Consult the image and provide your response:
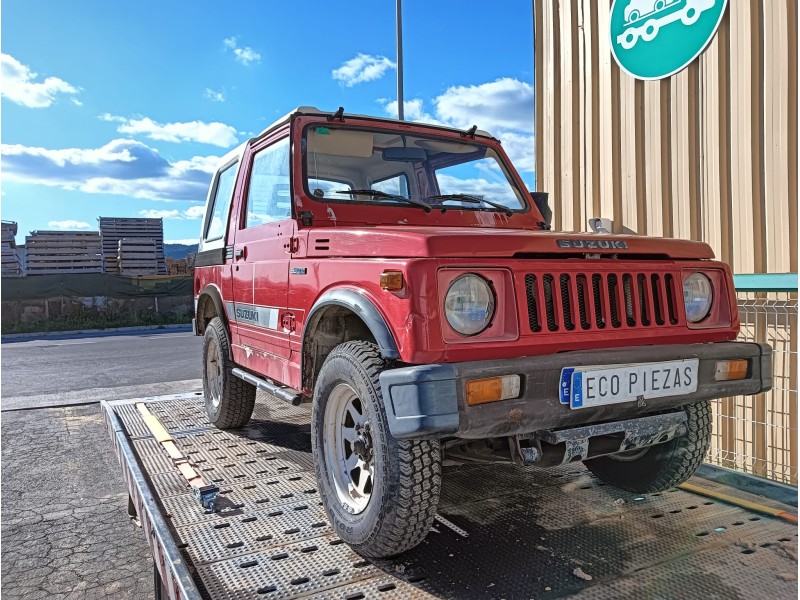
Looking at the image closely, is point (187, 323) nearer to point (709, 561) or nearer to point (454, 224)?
point (454, 224)

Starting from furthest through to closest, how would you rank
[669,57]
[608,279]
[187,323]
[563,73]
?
[187,323]
[563,73]
[669,57]
[608,279]

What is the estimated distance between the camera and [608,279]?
8.08 feet

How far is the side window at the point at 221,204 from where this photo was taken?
4.57 meters

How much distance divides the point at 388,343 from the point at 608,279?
96 centimetres

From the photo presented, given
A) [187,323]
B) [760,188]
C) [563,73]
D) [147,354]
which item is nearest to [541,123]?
[563,73]

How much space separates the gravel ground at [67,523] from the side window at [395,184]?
8.41 feet

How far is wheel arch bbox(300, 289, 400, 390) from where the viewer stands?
2.43 m

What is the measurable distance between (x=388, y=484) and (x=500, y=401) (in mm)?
513

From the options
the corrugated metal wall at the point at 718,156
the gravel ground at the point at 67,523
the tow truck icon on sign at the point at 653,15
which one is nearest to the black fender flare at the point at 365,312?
the gravel ground at the point at 67,523

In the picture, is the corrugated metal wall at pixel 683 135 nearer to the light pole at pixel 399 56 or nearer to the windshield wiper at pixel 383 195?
the windshield wiper at pixel 383 195

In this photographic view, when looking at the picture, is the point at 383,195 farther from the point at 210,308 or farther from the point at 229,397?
the point at 210,308

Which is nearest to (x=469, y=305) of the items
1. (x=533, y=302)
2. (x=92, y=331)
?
(x=533, y=302)

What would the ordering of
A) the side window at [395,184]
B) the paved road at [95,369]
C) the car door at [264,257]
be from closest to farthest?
1. the car door at [264,257]
2. the side window at [395,184]
3. the paved road at [95,369]

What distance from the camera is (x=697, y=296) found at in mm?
2756
